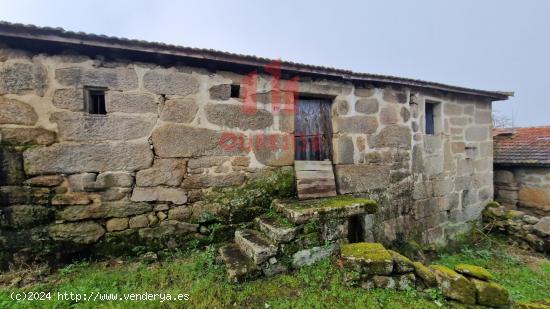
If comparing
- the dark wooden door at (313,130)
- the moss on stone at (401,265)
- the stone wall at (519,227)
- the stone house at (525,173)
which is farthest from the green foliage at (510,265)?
the dark wooden door at (313,130)

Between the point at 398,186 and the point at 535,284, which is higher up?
the point at 398,186

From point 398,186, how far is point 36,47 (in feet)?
18.3

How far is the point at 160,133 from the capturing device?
3.10 m

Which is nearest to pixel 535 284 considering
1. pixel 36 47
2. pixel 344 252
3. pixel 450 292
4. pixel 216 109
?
pixel 450 292

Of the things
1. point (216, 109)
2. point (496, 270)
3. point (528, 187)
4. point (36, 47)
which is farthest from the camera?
point (528, 187)

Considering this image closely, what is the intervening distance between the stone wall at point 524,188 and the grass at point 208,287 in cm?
620

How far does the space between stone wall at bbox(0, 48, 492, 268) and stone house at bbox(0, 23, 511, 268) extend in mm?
13

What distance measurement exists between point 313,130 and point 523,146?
22.5 ft

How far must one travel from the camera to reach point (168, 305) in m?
2.13

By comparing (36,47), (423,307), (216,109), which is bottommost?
(423,307)

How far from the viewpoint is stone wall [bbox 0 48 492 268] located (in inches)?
105

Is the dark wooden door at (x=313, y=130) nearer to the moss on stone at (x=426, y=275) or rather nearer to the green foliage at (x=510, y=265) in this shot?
the moss on stone at (x=426, y=275)

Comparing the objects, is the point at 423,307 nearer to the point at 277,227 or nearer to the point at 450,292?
the point at 450,292

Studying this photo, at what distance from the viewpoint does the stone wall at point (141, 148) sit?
105 inches
